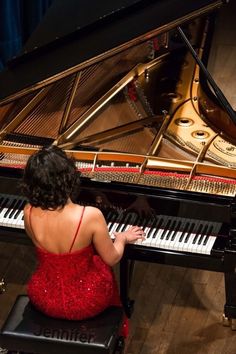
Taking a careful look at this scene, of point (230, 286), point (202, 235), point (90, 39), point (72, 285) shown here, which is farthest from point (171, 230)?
point (90, 39)

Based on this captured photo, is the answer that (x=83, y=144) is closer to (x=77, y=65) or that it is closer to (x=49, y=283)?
(x=77, y=65)

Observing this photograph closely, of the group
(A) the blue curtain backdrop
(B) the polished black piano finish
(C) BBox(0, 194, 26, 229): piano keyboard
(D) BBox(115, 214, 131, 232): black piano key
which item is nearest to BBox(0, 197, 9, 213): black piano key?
(C) BBox(0, 194, 26, 229): piano keyboard

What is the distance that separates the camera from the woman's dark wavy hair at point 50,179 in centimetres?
358

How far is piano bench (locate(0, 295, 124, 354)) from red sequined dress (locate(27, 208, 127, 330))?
0.05m

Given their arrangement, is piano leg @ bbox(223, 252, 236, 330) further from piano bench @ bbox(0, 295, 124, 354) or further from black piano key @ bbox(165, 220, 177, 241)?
piano bench @ bbox(0, 295, 124, 354)

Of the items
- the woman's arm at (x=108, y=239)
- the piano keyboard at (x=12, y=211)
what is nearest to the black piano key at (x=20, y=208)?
the piano keyboard at (x=12, y=211)

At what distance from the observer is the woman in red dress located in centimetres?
360

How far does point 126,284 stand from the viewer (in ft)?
14.4

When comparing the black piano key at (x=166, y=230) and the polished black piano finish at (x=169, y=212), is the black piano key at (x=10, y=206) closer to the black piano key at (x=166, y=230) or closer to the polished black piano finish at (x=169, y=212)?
the polished black piano finish at (x=169, y=212)

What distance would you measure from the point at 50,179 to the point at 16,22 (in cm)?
347

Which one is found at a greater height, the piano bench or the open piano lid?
the open piano lid

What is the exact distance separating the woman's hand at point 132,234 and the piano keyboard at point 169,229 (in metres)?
0.06

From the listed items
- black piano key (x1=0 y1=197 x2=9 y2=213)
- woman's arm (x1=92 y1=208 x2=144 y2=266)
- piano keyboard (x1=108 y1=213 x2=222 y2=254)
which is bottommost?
piano keyboard (x1=108 y1=213 x2=222 y2=254)

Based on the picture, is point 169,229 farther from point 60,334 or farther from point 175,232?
point 60,334
